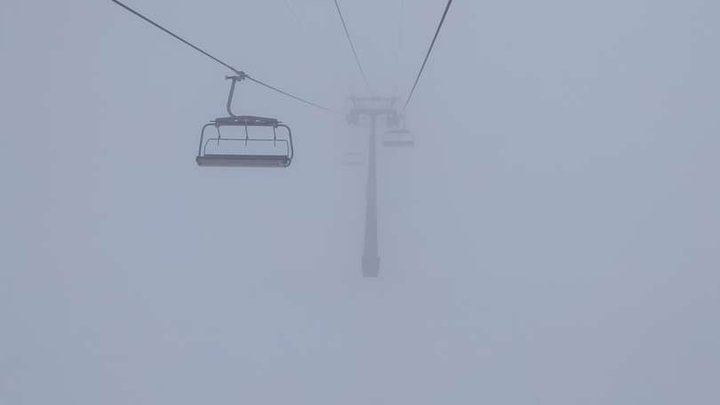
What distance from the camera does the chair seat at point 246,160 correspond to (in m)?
4.18

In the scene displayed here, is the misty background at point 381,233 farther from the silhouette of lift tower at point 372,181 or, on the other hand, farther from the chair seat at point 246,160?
the chair seat at point 246,160

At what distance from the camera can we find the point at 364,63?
2450 inches

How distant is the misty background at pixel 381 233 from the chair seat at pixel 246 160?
11.1m

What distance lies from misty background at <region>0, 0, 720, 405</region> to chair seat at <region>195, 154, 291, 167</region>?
11095 mm

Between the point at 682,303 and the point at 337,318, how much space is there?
16993 millimetres

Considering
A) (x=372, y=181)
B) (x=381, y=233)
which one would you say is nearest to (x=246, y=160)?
(x=372, y=181)

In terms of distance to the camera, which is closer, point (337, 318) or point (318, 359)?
point (318, 359)

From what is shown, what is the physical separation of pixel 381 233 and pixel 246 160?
25.8m

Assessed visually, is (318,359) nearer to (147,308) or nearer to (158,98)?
(147,308)

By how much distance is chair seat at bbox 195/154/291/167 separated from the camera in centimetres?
418

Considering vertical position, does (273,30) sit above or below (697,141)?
above

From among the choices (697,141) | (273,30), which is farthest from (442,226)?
(273,30)

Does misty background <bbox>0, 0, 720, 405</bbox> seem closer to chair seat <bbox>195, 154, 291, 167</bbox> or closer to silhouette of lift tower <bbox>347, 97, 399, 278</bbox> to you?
silhouette of lift tower <bbox>347, 97, 399, 278</bbox>

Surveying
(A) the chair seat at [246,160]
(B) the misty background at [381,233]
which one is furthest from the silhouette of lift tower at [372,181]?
(A) the chair seat at [246,160]
